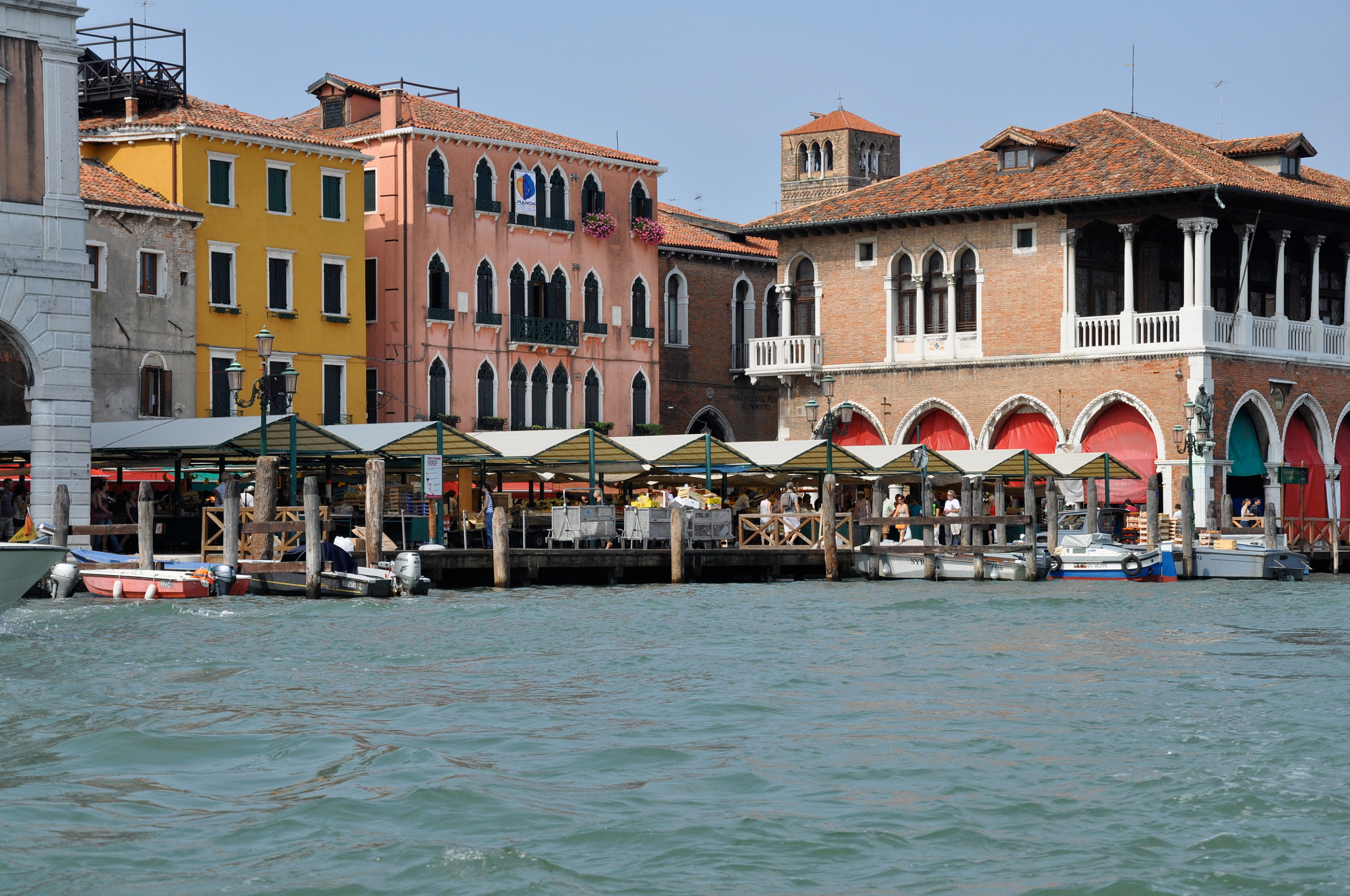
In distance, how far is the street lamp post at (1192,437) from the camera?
3422 cm

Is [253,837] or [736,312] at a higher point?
[736,312]

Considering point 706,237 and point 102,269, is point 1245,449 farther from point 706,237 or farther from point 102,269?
point 102,269

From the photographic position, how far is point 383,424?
28.2m

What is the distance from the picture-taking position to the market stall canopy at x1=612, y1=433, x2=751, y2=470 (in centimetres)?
3022

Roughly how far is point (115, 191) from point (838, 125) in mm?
34339

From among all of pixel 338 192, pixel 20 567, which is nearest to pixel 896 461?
pixel 338 192

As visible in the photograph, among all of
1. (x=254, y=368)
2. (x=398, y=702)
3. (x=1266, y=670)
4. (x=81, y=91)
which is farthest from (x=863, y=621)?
(x=81, y=91)

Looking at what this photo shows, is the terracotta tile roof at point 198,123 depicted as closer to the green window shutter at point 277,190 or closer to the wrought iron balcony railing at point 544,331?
the green window shutter at point 277,190

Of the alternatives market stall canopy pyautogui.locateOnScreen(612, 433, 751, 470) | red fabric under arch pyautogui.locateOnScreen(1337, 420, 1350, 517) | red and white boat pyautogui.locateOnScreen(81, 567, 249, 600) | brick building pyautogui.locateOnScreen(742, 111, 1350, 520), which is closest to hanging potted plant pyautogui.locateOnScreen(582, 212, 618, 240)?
brick building pyautogui.locateOnScreen(742, 111, 1350, 520)

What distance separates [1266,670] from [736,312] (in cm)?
2972

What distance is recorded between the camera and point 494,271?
3953 cm

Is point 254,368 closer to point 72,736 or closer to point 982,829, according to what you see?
point 72,736

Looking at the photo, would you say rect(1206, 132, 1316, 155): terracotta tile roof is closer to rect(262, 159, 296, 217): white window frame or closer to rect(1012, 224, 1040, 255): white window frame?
rect(1012, 224, 1040, 255): white window frame

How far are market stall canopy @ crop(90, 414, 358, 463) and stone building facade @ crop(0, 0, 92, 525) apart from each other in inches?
39.8
